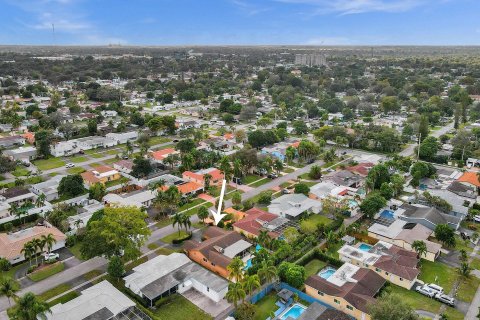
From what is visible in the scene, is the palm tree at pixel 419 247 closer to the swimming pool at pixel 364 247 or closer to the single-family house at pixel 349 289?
the swimming pool at pixel 364 247

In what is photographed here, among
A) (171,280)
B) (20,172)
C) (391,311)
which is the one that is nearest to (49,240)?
(171,280)

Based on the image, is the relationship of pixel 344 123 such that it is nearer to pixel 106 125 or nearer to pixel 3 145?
pixel 106 125

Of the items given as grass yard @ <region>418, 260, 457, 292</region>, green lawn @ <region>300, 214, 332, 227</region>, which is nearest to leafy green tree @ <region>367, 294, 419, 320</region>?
grass yard @ <region>418, 260, 457, 292</region>

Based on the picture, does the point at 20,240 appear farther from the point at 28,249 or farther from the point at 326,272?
the point at 326,272

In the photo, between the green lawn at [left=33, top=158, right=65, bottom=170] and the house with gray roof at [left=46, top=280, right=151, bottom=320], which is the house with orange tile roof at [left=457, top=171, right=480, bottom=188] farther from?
the green lawn at [left=33, top=158, right=65, bottom=170]

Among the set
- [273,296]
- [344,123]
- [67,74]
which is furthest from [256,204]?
[67,74]

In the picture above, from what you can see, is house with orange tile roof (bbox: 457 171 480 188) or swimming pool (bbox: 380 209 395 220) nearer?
swimming pool (bbox: 380 209 395 220)
